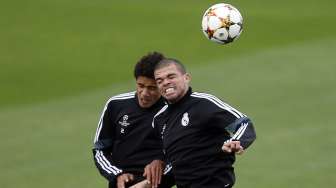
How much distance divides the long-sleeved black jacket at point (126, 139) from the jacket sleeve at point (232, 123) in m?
0.93

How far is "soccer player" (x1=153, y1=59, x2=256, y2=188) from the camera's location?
8594 mm

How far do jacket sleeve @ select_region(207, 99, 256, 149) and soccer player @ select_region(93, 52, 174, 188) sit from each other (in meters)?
0.83

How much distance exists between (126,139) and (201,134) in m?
1.14

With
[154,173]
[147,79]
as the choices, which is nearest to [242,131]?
[154,173]

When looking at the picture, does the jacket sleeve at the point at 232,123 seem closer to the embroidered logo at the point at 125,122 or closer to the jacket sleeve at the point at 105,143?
the embroidered logo at the point at 125,122

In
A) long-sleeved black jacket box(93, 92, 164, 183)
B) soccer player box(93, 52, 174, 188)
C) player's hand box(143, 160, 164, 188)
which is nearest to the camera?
player's hand box(143, 160, 164, 188)

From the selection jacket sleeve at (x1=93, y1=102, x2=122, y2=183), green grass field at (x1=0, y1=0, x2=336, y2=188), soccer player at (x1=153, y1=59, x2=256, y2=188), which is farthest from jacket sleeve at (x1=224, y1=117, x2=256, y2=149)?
green grass field at (x1=0, y1=0, x2=336, y2=188)

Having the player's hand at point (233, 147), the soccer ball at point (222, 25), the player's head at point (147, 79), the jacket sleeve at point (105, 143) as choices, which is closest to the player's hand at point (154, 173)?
the jacket sleeve at point (105, 143)

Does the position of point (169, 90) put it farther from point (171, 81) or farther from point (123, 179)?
point (123, 179)

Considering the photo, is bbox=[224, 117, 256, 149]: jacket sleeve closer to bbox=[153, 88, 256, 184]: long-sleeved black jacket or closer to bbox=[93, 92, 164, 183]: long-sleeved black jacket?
bbox=[153, 88, 256, 184]: long-sleeved black jacket
